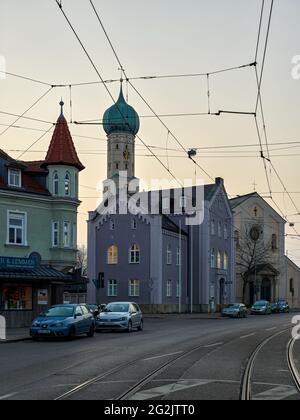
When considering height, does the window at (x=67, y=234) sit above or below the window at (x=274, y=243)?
below

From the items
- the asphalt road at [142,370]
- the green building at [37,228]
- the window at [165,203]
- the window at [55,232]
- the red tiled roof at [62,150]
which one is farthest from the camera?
the window at [165,203]

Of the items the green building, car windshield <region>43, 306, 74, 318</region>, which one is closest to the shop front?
the green building

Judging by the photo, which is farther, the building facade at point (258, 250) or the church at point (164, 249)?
the building facade at point (258, 250)

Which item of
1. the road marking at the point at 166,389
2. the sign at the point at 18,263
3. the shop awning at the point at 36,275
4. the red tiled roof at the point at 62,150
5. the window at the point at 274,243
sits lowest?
the road marking at the point at 166,389

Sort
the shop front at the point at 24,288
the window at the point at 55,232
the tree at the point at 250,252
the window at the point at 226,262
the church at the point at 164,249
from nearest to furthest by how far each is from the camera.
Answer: the shop front at the point at 24,288
the window at the point at 55,232
the church at the point at 164,249
the window at the point at 226,262
the tree at the point at 250,252

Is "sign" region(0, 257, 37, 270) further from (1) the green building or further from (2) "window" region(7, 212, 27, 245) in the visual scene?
(2) "window" region(7, 212, 27, 245)

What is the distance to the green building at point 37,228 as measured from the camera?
119 feet

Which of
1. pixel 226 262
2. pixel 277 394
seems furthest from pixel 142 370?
pixel 226 262

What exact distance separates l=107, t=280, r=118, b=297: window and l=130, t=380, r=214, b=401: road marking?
52503 mm

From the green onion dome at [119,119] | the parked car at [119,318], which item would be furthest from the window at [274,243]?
the parked car at [119,318]

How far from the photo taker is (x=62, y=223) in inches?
1610

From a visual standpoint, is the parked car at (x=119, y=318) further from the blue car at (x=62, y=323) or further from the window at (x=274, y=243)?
the window at (x=274, y=243)
